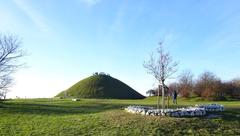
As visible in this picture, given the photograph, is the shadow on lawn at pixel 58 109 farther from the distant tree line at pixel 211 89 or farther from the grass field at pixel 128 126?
the distant tree line at pixel 211 89

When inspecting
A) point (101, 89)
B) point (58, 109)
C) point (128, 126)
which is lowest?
point (128, 126)

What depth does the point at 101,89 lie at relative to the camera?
355 feet

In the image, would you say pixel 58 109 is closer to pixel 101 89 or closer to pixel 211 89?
pixel 211 89

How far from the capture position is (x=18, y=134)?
25141 mm

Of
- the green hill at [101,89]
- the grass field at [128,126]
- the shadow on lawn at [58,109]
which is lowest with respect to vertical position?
the grass field at [128,126]

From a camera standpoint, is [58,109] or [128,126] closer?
[128,126]

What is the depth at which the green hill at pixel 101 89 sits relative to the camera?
344 feet

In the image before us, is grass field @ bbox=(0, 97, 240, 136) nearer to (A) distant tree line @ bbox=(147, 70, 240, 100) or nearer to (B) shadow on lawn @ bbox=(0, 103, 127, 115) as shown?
(B) shadow on lawn @ bbox=(0, 103, 127, 115)

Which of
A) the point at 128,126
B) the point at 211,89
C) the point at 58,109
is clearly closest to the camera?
the point at 128,126

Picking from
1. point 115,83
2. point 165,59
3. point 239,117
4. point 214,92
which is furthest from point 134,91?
point 239,117

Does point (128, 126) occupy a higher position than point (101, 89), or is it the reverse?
point (101, 89)

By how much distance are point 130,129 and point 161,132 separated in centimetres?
208

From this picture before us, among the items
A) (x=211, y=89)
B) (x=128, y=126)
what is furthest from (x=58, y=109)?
(x=211, y=89)

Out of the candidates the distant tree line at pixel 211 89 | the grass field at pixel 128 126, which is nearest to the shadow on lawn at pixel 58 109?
the grass field at pixel 128 126
